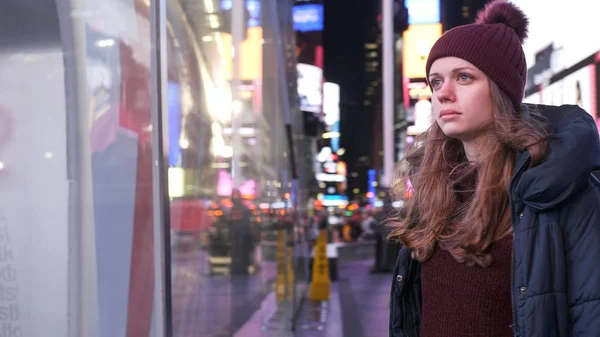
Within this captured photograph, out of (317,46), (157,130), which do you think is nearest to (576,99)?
(157,130)

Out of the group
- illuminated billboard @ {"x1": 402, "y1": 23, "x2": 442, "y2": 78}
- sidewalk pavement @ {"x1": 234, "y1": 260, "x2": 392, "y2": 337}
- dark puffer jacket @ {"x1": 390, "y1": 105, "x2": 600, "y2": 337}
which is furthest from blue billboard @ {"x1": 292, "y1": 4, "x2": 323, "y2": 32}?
dark puffer jacket @ {"x1": 390, "y1": 105, "x2": 600, "y2": 337}

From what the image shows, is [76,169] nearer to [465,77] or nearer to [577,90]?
[465,77]

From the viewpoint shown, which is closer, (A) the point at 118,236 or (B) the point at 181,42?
(A) the point at 118,236

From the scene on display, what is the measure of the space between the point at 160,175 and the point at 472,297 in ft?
5.75

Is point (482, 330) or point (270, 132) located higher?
point (270, 132)

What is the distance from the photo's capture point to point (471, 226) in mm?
1651

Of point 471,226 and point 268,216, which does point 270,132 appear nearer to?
point 268,216

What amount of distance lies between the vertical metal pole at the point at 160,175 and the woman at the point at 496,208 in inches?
53.9

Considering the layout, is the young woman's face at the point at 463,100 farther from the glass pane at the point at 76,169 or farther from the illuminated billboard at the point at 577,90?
the illuminated billboard at the point at 577,90

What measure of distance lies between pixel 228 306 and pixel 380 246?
1149cm

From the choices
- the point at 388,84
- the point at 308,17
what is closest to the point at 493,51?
the point at 388,84

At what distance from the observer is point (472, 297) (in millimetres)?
1632

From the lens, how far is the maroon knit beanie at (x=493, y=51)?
67.1 inches

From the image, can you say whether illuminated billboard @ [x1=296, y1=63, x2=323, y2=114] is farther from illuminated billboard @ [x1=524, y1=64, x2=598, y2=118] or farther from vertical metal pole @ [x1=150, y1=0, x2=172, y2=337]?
vertical metal pole @ [x1=150, y1=0, x2=172, y2=337]
